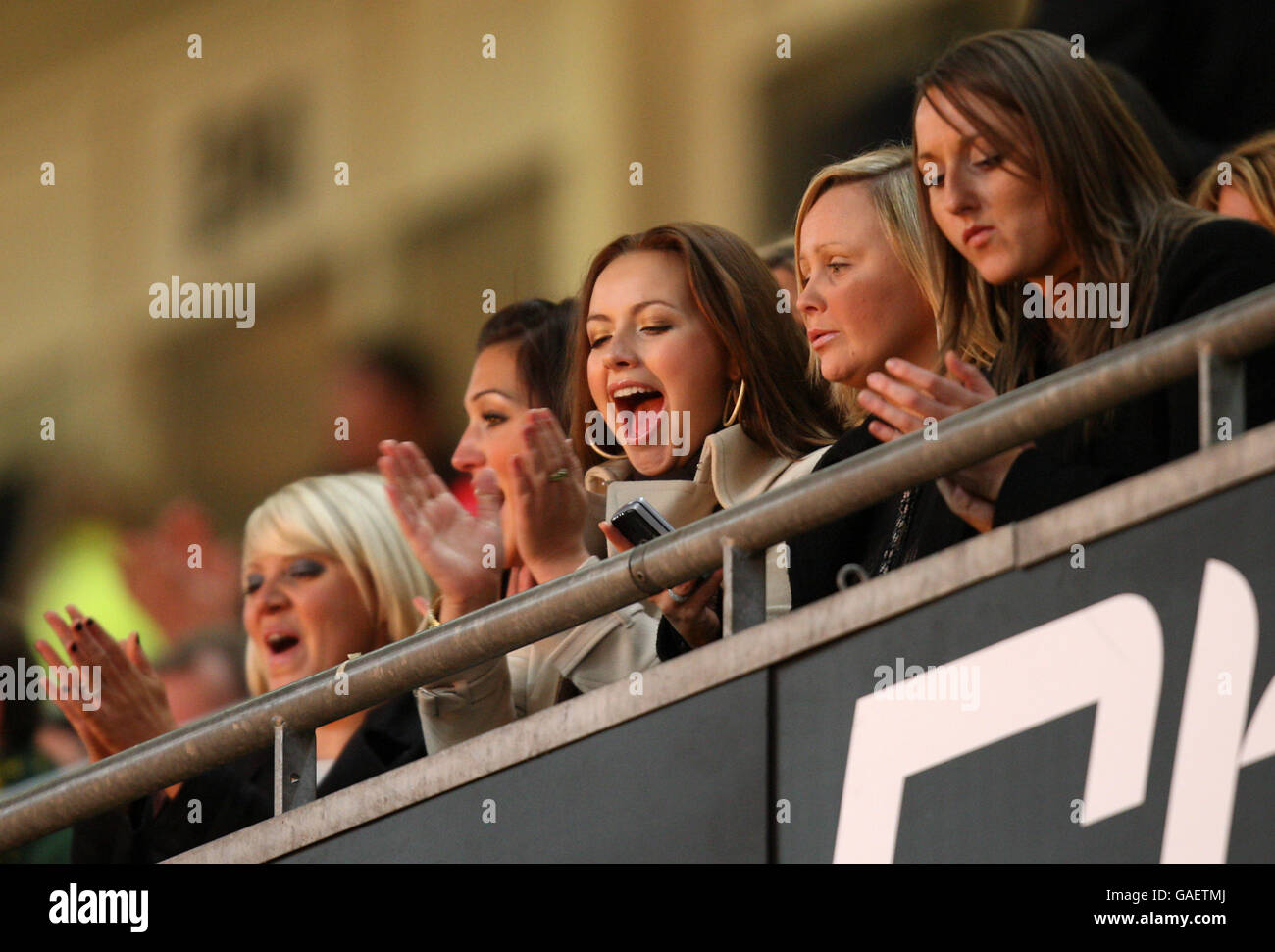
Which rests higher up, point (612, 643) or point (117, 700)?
point (612, 643)

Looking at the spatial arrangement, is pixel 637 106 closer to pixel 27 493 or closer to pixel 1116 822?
pixel 27 493

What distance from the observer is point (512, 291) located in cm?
837

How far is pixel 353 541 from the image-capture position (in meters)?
5.42

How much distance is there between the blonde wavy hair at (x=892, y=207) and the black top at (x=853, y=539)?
0.27 metres

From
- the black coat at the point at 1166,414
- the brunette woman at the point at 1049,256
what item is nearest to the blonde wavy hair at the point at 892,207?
the brunette woman at the point at 1049,256

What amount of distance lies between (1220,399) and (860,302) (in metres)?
→ 1.00

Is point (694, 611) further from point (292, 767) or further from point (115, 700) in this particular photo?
point (115, 700)

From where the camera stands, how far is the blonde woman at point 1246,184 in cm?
430

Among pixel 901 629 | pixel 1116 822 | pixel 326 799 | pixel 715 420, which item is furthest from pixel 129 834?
pixel 1116 822

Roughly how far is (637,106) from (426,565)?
12.7 ft

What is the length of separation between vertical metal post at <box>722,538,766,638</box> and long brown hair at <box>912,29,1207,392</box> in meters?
0.51
